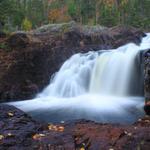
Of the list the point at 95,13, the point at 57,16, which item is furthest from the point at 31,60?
the point at 57,16

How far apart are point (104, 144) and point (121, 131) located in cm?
68

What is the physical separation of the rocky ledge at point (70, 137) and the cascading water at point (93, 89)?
10.6 feet

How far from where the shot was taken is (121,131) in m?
7.62

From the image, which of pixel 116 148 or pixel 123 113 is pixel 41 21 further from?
pixel 116 148

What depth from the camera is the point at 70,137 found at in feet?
24.6

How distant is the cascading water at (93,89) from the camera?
1230 centimetres

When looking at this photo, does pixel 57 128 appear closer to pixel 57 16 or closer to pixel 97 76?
pixel 97 76

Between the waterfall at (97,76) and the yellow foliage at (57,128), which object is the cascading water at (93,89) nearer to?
the waterfall at (97,76)

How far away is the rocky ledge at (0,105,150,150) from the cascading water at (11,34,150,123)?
3225 mm

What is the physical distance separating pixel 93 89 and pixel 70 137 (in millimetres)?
8372

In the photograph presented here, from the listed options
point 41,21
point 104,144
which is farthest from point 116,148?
point 41,21

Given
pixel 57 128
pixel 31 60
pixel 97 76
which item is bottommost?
pixel 57 128

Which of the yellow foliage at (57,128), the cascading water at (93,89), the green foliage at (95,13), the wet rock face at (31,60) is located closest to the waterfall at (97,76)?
the cascading water at (93,89)

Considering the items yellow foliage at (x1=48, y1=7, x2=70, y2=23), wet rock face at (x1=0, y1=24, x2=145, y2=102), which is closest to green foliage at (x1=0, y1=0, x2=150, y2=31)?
yellow foliage at (x1=48, y1=7, x2=70, y2=23)
